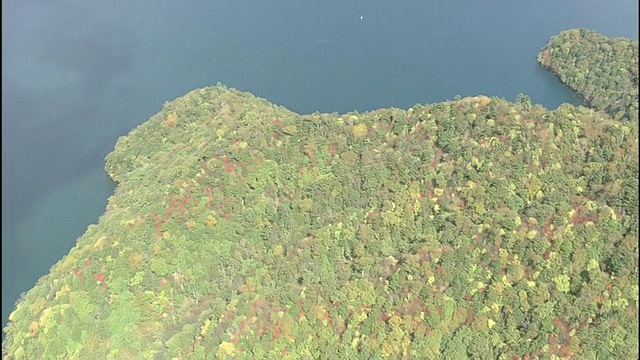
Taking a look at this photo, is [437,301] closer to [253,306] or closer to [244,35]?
[253,306]

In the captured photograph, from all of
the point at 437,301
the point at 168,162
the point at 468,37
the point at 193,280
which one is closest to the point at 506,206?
the point at 437,301

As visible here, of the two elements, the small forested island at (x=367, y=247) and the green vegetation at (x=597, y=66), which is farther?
the green vegetation at (x=597, y=66)

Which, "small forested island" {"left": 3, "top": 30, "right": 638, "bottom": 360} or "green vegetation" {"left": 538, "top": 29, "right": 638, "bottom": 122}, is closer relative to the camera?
"small forested island" {"left": 3, "top": 30, "right": 638, "bottom": 360}

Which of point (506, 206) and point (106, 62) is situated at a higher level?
point (106, 62)

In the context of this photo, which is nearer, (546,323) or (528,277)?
(546,323)
